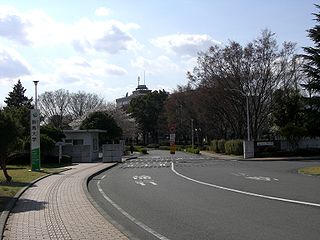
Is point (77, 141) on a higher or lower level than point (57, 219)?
higher

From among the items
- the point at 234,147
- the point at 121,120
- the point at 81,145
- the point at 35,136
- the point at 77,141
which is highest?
the point at 121,120

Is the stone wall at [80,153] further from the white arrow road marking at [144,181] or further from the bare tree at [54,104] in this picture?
the bare tree at [54,104]

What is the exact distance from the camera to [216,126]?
293 feet

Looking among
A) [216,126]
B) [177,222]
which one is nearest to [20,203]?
[177,222]

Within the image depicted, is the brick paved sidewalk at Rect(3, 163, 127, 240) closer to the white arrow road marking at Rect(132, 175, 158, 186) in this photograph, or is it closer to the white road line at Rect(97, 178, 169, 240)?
the white road line at Rect(97, 178, 169, 240)

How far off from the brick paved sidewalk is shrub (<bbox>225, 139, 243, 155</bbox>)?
4332 cm

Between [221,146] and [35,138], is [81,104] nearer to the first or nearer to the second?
[221,146]

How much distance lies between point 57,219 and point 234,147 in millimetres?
50403

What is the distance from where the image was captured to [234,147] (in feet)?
198

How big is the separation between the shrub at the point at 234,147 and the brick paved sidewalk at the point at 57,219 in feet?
142

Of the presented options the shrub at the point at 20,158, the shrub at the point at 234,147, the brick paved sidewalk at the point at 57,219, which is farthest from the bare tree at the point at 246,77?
the brick paved sidewalk at the point at 57,219

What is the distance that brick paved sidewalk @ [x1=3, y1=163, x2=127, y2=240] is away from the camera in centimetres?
934

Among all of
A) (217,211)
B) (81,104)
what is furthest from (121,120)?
(217,211)

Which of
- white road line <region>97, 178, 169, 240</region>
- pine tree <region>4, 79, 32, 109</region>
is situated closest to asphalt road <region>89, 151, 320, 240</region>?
white road line <region>97, 178, 169, 240</region>
